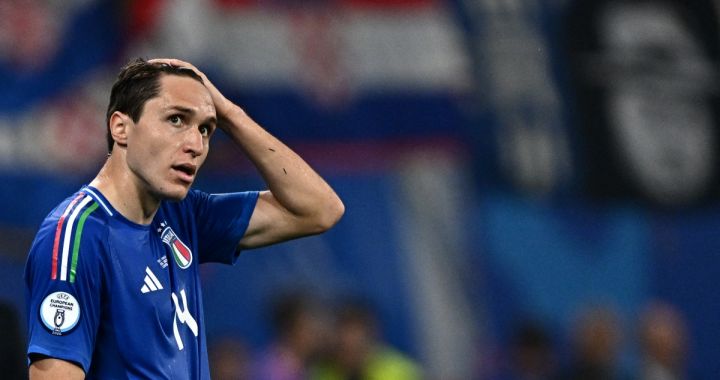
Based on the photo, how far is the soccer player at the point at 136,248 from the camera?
3744 mm

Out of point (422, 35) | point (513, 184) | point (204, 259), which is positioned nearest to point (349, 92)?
point (422, 35)

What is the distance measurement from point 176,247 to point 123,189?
12.1 inches

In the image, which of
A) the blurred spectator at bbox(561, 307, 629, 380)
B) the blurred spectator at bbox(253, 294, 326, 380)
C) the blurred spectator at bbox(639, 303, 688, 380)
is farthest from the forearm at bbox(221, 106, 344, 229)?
the blurred spectator at bbox(639, 303, 688, 380)

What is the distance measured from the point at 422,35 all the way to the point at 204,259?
6563 mm

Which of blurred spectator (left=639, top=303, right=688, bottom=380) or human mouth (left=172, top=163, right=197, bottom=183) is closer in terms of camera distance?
human mouth (left=172, top=163, right=197, bottom=183)

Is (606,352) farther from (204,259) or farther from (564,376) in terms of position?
(204,259)

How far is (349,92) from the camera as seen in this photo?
10.7 m

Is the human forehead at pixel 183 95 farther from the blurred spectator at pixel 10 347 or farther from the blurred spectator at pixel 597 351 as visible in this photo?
the blurred spectator at pixel 597 351

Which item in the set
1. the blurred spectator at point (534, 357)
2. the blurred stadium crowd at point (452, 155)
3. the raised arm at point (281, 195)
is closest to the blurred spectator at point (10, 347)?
the raised arm at point (281, 195)

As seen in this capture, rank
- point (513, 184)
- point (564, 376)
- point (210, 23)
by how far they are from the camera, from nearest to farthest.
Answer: point (564, 376) < point (210, 23) < point (513, 184)

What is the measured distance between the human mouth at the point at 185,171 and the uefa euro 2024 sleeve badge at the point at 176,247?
25cm

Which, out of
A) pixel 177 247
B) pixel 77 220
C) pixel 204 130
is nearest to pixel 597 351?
pixel 177 247

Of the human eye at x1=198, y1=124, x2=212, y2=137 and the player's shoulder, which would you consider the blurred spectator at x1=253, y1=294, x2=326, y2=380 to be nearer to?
the human eye at x1=198, y1=124, x2=212, y2=137

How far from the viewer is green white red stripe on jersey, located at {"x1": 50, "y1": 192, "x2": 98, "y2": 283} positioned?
375 centimetres
